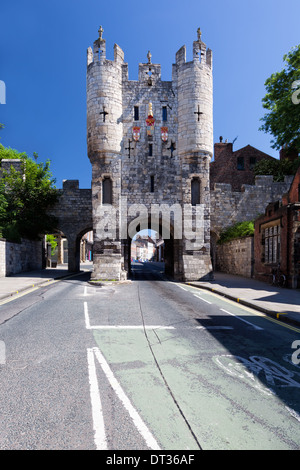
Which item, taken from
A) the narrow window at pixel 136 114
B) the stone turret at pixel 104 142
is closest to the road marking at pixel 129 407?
the stone turret at pixel 104 142

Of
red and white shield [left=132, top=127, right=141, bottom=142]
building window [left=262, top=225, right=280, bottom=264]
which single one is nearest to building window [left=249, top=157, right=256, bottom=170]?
red and white shield [left=132, top=127, right=141, bottom=142]

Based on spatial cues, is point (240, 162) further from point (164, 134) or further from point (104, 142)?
point (104, 142)

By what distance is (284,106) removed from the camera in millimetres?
19375

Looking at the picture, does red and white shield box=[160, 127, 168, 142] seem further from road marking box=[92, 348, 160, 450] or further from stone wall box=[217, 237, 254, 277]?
road marking box=[92, 348, 160, 450]

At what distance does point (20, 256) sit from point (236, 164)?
1176 inches

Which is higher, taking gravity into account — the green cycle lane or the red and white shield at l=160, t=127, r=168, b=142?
the red and white shield at l=160, t=127, r=168, b=142

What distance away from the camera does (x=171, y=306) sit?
31.1ft

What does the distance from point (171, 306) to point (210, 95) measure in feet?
53.7

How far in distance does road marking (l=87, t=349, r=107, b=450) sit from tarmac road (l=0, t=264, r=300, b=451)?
0.4 inches

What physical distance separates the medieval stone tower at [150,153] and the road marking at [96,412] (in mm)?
14493

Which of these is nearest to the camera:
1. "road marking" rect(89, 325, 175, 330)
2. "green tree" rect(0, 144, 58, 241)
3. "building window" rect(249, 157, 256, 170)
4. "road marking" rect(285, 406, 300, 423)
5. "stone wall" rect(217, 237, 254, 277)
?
"road marking" rect(285, 406, 300, 423)

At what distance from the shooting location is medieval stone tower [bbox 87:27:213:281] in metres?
19.2

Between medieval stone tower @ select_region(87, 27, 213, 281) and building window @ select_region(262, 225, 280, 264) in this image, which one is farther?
medieval stone tower @ select_region(87, 27, 213, 281)

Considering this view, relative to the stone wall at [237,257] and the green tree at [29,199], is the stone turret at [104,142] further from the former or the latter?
the stone wall at [237,257]
